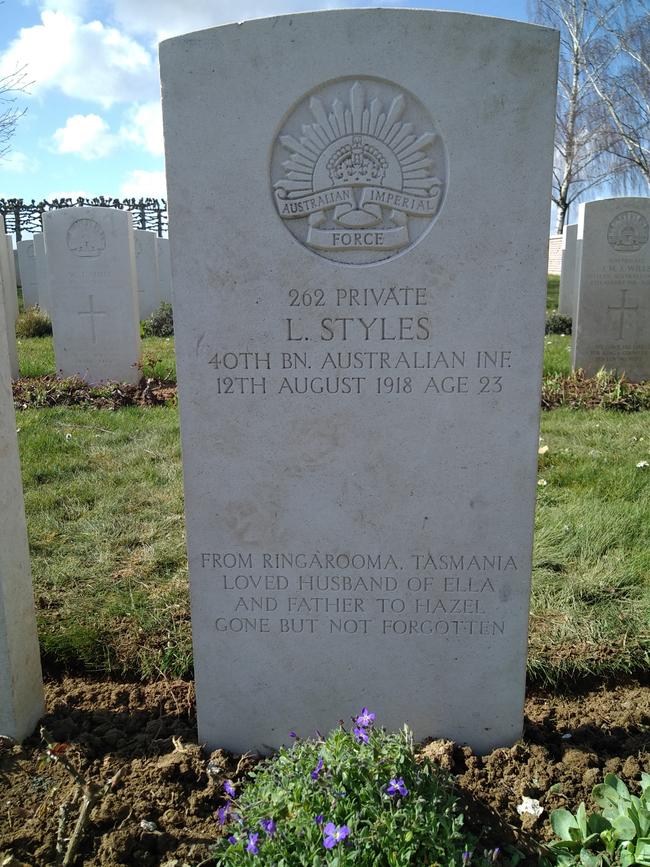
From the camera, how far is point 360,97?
1998mm

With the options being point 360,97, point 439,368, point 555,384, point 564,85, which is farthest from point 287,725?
point 564,85

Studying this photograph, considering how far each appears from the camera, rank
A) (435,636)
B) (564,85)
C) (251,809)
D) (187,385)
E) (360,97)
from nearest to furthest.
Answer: (251,809)
(360,97)
(187,385)
(435,636)
(564,85)

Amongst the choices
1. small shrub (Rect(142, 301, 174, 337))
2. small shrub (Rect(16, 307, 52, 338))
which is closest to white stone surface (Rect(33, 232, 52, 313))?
small shrub (Rect(16, 307, 52, 338))

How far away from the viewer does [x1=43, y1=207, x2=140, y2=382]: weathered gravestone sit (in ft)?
27.4

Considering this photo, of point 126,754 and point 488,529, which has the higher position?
point 488,529

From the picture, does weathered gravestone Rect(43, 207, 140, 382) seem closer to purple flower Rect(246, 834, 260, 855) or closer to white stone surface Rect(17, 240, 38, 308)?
purple flower Rect(246, 834, 260, 855)

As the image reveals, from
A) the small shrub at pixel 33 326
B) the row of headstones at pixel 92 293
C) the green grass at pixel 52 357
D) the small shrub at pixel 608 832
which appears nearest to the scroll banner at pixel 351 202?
the small shrub at pixel 608 832

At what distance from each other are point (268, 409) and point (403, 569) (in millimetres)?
697

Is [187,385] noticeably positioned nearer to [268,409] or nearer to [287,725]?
[268,409]

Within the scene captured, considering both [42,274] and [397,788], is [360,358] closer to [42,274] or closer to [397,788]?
[397,788]

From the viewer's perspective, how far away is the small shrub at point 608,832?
67.9 inches

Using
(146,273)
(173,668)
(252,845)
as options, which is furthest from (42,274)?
(252,845)

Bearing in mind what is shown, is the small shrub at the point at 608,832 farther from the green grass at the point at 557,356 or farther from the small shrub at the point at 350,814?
the green grass at the point at 557,356

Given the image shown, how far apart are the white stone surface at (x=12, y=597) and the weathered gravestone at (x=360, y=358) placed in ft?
1.99
